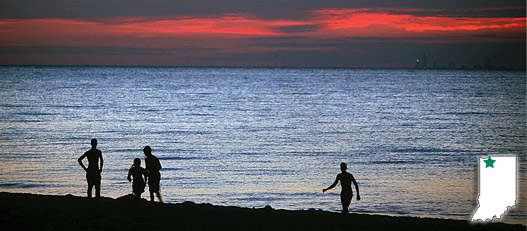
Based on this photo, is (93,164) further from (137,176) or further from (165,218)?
(165,218)

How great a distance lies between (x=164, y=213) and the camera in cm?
1465

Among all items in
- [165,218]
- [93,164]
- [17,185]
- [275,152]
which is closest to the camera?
[165,218]

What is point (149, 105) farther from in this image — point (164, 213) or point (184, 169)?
point (164, 213)

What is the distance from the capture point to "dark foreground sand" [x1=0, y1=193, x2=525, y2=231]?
1304 centimetres

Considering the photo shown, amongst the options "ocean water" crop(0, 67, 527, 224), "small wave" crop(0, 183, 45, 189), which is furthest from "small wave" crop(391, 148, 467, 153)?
"small wave" crop(0, 183, 45, 189)

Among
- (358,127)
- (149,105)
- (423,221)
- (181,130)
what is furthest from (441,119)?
(423,221)

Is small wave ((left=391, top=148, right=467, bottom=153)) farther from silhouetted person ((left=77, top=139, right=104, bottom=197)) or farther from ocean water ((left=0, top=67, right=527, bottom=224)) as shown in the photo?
silhouetted person ((left=77, top=139, right=104, bottom=197))

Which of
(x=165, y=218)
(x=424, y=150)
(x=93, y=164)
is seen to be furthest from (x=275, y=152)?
(x=165, y=218)

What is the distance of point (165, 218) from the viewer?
14.0 metres

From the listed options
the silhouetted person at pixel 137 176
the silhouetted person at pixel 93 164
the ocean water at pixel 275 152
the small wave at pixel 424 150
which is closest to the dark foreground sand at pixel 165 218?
the silhouetted person at pixel 137 176

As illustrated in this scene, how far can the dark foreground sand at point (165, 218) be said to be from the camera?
13.0 m

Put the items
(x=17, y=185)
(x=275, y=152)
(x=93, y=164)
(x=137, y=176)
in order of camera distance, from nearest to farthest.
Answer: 1. (x=137, y=176)
2. (x=93, y=164)
3. (x=17, y=185)
4. (x=275, y=152)

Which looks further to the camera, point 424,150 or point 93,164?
point 424,150

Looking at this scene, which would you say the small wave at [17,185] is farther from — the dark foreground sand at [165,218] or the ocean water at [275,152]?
the dark foreground sand at [165,218]
